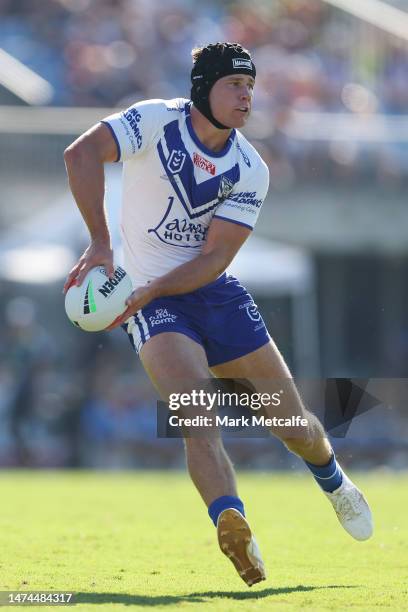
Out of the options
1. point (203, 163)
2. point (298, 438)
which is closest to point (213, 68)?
point (203, 163)

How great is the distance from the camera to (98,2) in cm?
1961

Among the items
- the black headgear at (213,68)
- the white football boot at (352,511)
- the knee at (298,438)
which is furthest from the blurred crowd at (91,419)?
the black headgear at (213,68)

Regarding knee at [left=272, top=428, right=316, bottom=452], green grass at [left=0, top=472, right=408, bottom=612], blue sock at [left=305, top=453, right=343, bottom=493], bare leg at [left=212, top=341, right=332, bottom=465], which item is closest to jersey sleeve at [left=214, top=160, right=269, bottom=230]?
bare leg at [left=212, top=341, right=332, bottom=465]

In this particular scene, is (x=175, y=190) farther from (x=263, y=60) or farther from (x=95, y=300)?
(x=263, y=60)

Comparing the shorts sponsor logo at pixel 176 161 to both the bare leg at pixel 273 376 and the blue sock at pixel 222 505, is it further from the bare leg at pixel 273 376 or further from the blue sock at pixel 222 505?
the blue sock at pixel 222 505

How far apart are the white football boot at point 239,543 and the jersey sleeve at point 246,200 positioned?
65.3 inches

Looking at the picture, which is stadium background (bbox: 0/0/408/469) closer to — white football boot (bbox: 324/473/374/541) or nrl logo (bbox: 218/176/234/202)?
white football boot (bbox: 324/473/374/541)

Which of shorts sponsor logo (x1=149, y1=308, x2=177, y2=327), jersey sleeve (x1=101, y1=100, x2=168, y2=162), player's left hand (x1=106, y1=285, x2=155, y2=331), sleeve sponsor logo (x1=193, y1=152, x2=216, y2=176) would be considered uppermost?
Result: jersey sleeve (x1=101, y1=100, x2=168, y2=162)

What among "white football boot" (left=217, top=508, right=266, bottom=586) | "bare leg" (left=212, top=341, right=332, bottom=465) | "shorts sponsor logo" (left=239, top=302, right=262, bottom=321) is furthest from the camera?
"shorts sponsor logo" (left=239, top=302, right=262, bottom=321)

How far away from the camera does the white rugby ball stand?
18.9 feet

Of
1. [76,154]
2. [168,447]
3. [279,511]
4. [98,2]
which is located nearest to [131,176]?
[76,154]

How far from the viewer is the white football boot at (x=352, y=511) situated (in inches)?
268

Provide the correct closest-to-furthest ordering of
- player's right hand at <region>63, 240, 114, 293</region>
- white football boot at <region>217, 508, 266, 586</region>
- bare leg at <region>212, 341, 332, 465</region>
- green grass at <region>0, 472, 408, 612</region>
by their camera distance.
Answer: white football boot at <region>217, 508, 266, 586</region>, green grass at <region>0, 472, 408, 612</region>, player's right hand at <region>63, 240, 114, 293</region>, bare leg at <region>212, 341, 332, 465</region>

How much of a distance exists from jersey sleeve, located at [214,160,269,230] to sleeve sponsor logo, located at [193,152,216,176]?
0.52 ft
